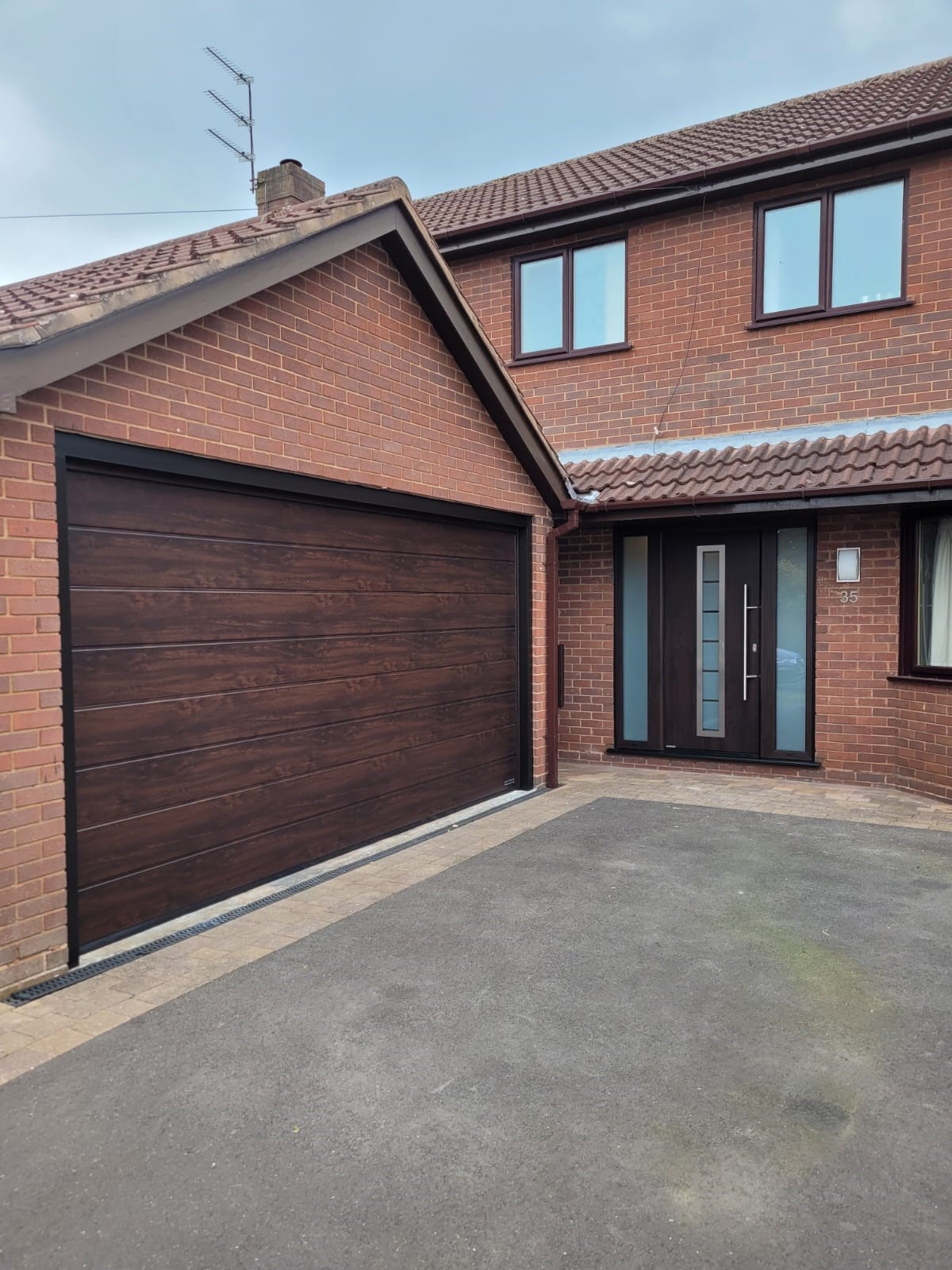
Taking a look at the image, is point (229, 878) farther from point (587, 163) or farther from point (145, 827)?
point (587, 163)

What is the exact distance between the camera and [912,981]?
422 centimetres

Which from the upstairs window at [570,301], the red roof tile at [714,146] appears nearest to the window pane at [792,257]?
the red roof tile at [714,146]

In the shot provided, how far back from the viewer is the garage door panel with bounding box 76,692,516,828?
14.6 feet

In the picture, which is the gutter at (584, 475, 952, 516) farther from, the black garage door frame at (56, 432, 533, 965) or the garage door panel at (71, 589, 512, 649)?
the garage door panel at (71, 589, 512, 649)

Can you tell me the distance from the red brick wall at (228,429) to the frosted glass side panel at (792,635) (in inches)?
110

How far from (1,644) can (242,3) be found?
26.0 m

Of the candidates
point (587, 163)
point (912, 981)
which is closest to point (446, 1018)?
point (912, 981)

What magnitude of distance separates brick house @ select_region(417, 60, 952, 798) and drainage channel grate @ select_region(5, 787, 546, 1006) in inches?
159

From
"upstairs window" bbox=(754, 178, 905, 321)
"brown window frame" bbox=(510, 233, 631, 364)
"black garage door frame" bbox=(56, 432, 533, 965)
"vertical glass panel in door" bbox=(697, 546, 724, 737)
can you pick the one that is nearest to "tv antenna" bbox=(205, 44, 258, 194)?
"brown window frame" bbox=(510, 233, 631, 364)

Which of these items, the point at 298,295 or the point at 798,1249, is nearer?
the point at 798,1249

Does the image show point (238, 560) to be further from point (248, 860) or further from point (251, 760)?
point (248, 860)

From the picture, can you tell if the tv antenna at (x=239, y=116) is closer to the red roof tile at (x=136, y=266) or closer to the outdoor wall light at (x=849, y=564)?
the red roof tile at (x=136, y=266)

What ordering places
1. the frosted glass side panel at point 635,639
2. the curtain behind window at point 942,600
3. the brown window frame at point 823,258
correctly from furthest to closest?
the frosted glass side panel at point 635,639, the brown window frame at point 823,258, the curtain behind window at point 942,600

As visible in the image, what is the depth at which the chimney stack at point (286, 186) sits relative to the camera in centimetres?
951
